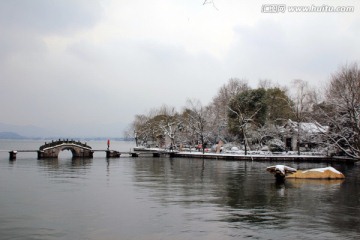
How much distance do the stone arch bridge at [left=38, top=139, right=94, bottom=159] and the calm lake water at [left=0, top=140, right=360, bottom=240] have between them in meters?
32.1

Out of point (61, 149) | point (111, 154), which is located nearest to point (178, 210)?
point (61, 149)

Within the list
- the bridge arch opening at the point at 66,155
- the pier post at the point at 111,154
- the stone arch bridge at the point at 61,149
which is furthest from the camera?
the pier post at the point at 111,154

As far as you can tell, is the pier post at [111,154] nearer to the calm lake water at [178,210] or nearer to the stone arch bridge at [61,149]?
the stone arch bridge at [61,149]

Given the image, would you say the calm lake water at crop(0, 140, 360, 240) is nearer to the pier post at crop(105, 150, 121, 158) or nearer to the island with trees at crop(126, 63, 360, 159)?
the island with trees at crop(126, 63, 360, 159)

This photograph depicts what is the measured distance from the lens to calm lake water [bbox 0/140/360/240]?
572 inches

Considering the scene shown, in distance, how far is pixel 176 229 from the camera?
1501 centimetres

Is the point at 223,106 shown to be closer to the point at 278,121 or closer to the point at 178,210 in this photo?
the point at 278,121

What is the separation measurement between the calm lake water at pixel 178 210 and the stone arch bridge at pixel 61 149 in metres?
32.1

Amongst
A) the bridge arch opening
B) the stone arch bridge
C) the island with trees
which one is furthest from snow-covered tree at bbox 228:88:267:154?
the bridge arch opening

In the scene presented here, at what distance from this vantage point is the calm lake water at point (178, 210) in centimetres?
1452

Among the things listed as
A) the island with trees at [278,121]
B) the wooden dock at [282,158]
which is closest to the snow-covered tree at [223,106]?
the island with trees at [278,121]

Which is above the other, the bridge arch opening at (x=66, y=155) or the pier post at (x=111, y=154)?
the pier post at (x=111, y=154)

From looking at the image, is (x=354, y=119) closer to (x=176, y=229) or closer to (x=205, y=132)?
(x=176, y=229)

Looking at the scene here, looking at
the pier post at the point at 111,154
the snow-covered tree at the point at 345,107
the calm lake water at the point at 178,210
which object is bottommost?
the calm lake water at the point at 178,210
